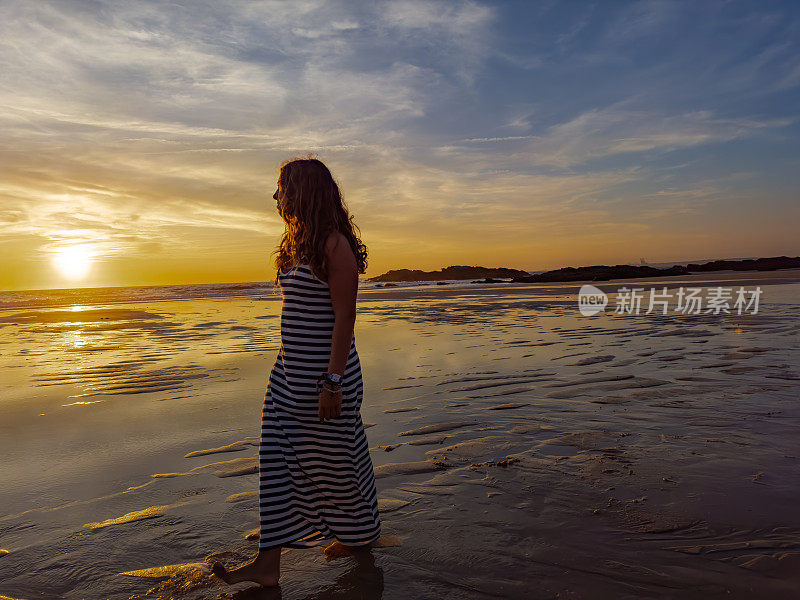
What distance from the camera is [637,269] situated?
46.8m

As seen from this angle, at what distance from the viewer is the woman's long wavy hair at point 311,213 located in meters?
2.68

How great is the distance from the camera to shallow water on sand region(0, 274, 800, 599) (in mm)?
2586

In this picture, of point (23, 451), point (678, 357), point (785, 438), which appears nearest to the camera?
point (785, 438)

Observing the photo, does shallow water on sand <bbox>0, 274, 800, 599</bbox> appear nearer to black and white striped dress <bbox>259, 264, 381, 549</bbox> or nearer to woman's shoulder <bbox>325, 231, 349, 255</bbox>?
black and white striped dress <bbox>259, 264, 381, 549</bbox>

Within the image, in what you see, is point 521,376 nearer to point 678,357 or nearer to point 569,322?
point 678,357

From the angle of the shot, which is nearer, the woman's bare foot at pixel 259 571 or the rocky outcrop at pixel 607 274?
the woman's bare foot at pixel 259 571

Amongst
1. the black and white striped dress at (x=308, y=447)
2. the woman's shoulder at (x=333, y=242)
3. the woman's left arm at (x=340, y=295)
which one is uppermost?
the woman's shoulder at (x=333, y=242)

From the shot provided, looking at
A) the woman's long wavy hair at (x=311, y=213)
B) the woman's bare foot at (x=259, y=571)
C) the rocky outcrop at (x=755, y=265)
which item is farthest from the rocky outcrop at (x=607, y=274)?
the woman's bare foot at (x=259, y=571)

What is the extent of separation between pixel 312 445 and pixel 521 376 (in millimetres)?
4667

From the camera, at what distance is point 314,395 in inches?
107

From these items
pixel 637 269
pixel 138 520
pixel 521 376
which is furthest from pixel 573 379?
pixel 637 269

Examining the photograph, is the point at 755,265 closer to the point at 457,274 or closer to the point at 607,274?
the point at 607,274

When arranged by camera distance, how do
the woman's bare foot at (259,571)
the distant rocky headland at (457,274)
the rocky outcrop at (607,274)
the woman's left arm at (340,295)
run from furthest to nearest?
the distant rocky headland at (457,274), the rocky outcrop at (607,274), the woman's left arm at (340,295), the woman's bare foot at (259,571)

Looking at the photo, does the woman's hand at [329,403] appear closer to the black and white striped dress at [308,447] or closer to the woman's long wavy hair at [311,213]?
the black and white striped dress at [308,447]
